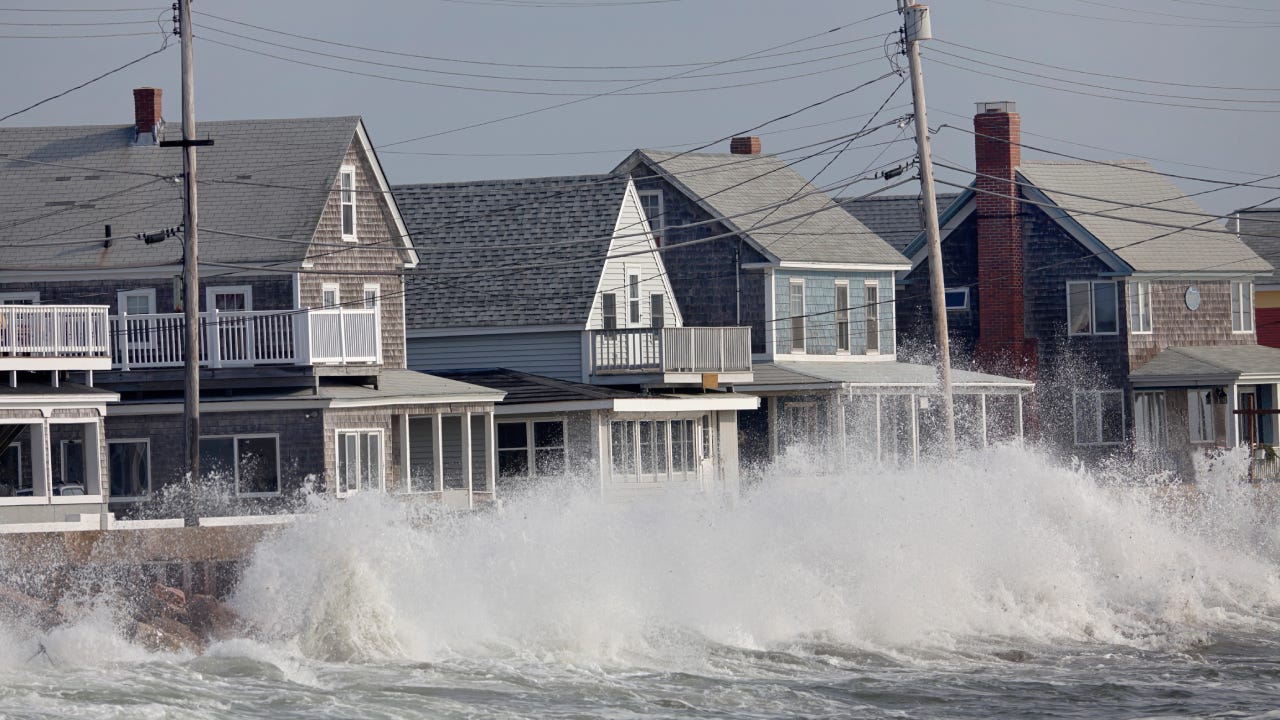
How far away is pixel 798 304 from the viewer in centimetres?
4903

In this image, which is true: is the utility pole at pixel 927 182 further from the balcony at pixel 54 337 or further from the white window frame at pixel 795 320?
the balcony at pixel 54 337

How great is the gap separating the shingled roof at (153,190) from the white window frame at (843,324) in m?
14.8

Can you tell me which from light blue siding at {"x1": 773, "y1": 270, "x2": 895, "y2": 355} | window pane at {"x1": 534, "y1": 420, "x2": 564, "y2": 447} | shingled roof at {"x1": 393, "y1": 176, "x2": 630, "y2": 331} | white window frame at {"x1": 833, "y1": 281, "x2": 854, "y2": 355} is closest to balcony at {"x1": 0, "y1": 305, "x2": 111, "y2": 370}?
shingled roof at {"x1": 393, "y1": 176, "x2": 630, "y2": 331}

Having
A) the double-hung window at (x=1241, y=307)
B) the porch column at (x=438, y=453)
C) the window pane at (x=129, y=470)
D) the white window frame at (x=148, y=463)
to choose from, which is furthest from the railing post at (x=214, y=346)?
the double-hung window at (x=1241, y=307)

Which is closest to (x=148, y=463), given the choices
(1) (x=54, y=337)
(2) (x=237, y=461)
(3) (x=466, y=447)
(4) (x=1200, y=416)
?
(2) (x=237, y=461)

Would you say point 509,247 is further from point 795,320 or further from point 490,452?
point 795,320

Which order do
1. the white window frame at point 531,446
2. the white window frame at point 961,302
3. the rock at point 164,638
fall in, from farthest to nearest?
the white window frame at point 961,302, the white window frame at point 531,446, the rock at point 164,638

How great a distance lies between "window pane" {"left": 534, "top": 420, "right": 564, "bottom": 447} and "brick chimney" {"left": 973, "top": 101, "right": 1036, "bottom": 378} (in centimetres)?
1571

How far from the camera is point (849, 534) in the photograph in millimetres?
29734

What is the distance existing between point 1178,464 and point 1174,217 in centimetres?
833

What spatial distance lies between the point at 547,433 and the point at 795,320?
29.3 ft

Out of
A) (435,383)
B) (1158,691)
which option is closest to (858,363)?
(435,383)

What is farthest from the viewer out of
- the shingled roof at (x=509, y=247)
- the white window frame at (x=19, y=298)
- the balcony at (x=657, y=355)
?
the shingled roof at (x=509, y=247)

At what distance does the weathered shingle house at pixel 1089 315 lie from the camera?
5259 cm
